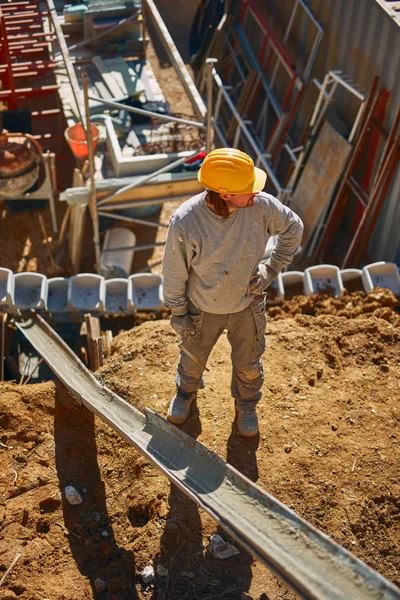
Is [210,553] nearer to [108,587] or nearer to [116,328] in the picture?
[108,587]

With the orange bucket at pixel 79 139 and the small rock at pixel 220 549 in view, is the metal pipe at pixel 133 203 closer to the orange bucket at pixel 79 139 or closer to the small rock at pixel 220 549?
the orange bucket at pixel 79 139

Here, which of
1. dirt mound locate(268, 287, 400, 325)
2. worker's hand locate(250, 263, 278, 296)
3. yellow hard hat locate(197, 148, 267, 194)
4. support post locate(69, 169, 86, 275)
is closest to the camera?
yellow hard hat locate(197, 148, 267, 194)

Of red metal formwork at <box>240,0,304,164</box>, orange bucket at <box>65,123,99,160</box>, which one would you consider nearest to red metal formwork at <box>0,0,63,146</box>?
orange bucket at <box>65,123,99,160</box>

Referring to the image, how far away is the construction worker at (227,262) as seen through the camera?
4.02m

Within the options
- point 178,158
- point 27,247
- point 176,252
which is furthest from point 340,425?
point 27,247

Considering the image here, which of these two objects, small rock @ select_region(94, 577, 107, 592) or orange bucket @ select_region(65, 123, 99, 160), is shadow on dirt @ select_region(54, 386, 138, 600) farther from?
orange bucket @ select_region(65, 123, 99, 160)

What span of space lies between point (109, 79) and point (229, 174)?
5.98 meters

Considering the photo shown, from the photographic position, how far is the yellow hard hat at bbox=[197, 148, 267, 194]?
155 inches

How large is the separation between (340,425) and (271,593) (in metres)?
1.51

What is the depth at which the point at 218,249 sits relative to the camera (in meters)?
4.26

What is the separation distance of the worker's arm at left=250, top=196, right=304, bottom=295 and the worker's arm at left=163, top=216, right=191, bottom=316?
0.50 meters

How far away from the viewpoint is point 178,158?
809cm

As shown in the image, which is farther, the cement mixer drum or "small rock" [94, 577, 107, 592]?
the cement mixer drum

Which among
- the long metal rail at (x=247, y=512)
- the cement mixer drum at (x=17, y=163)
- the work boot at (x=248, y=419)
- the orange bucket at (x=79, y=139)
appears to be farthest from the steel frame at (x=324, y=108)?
the long metal rail at (x=247, y=512)
